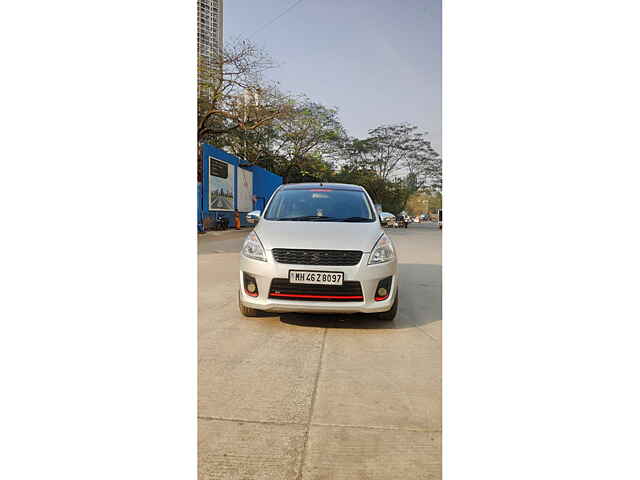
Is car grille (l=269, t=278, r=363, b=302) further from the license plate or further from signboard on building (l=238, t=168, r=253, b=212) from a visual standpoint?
signboard on building (l=238, t=168, r=253, b=212)

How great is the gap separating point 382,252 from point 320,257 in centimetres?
50

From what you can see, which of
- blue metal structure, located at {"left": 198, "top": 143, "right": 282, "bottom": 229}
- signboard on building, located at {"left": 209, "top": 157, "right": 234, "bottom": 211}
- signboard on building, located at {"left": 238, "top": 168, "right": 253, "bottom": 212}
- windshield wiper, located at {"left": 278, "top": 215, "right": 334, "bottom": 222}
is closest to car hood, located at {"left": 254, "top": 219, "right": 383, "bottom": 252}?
windshield wiper, located at {"left": 278, "top": 215, "right": 334, "bottom": 222}

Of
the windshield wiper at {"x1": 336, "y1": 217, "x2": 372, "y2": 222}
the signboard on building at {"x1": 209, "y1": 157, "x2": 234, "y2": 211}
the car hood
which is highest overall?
the signboard on building at {"x1": 209, "y1": 157, "x2": 234, "y2": 211}

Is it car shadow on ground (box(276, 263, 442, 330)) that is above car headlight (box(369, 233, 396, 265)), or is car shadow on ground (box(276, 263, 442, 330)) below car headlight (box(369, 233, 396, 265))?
below

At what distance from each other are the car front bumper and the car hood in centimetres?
12

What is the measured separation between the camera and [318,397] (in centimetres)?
187

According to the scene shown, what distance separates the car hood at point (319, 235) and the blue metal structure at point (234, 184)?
7.64 m

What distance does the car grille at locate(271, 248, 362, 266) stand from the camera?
2.88 meters

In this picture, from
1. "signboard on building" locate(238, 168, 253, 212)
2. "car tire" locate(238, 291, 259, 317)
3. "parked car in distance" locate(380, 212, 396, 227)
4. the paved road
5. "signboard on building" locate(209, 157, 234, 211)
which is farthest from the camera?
"signboard on building" locate(238, 168, 253, 212)
